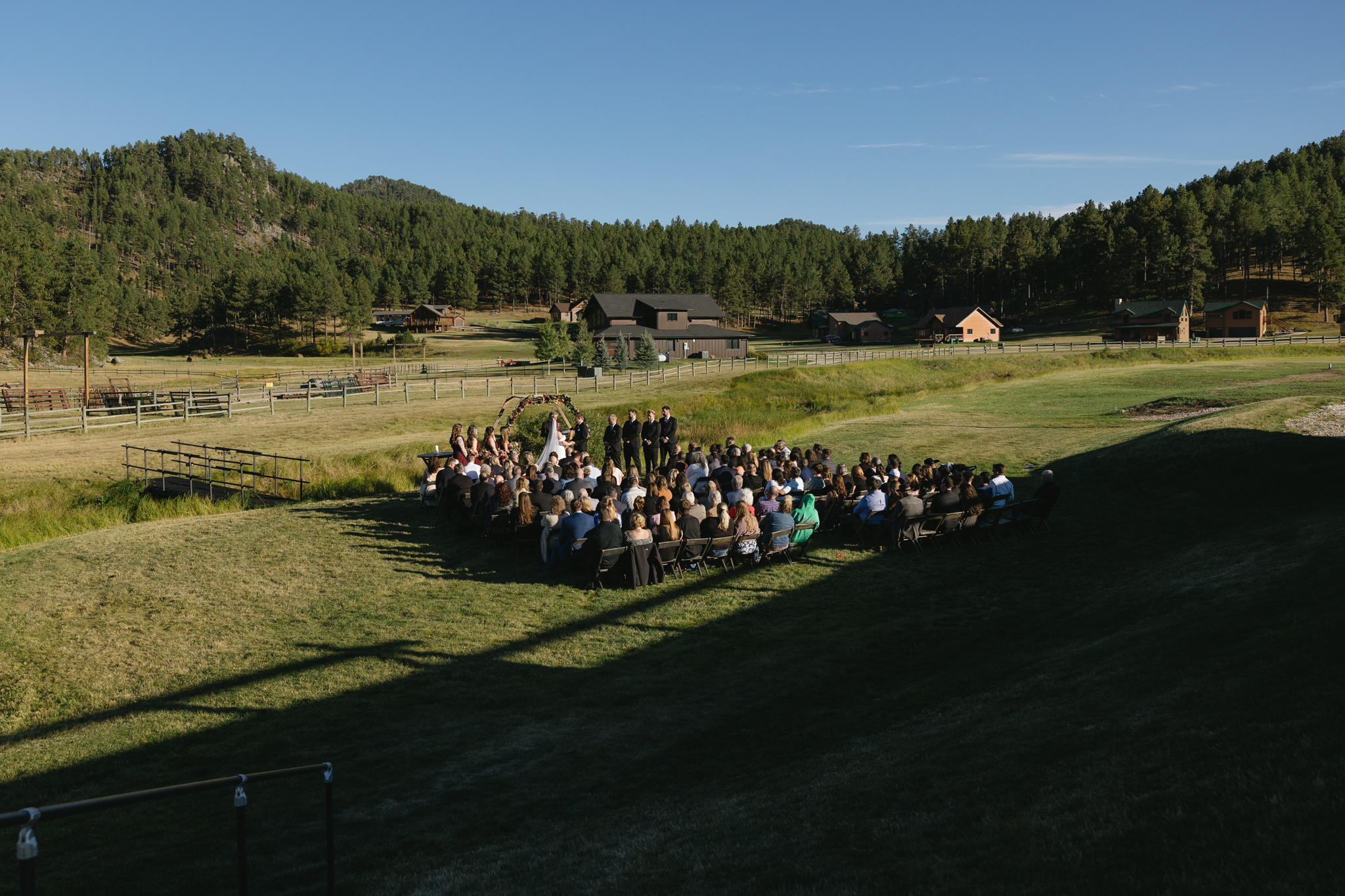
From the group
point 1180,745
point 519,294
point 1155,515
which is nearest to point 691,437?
point 1155,515

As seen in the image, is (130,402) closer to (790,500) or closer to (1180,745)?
(790,500)

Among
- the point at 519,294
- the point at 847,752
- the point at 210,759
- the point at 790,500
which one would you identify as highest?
the point at 519,294

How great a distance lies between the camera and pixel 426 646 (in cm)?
1024

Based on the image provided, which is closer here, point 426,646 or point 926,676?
point 926,676

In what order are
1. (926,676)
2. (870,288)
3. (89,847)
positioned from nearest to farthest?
(89,847) → (926,676) → (870,288)

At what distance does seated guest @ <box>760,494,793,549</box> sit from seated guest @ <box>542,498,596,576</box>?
8.63 feet

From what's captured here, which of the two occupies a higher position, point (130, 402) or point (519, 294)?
point (519, 294)

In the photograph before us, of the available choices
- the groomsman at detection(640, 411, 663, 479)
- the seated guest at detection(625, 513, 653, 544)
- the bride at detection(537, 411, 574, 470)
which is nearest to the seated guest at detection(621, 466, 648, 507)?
the seated guest at detection(625, 513, 653, 544)

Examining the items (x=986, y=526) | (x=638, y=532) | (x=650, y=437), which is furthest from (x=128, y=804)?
(x=650, y=437)

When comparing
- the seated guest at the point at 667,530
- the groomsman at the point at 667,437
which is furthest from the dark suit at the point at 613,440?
the seated guest at the point at 667,530

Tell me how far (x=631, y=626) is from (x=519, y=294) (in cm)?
14502

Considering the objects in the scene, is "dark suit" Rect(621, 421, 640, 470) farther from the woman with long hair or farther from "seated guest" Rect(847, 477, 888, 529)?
"seated guest" Rect(847, 477, 888, 529)

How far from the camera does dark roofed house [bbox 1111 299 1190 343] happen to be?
88.2 m

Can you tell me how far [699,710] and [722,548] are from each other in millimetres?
4887
